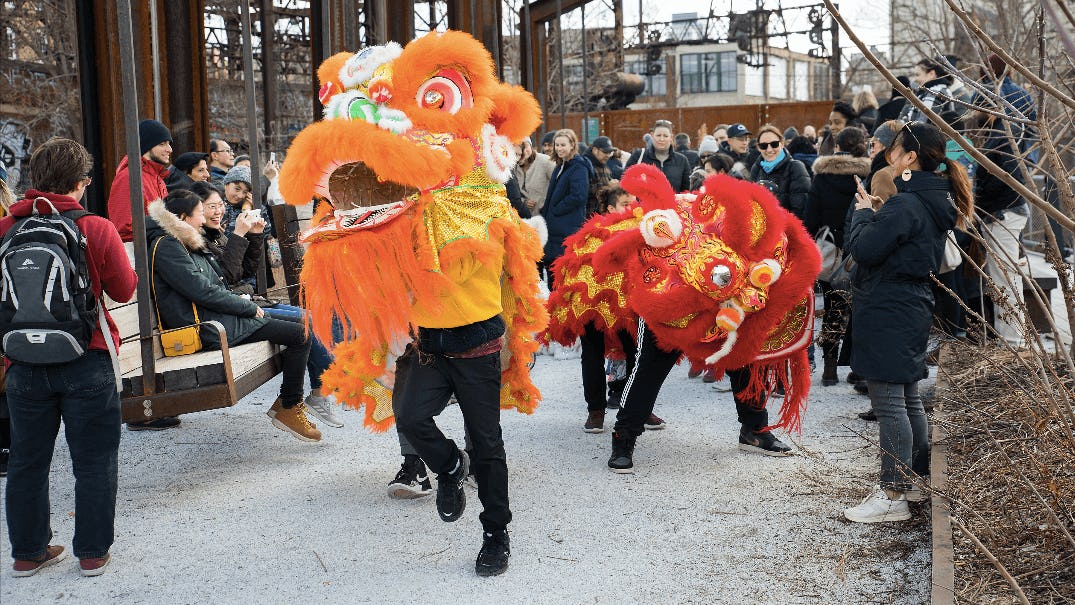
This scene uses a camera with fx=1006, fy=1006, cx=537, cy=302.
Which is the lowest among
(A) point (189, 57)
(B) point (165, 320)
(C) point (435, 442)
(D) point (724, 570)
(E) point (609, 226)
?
(D) point (724, 570)

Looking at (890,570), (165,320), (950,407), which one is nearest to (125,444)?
(165,320)

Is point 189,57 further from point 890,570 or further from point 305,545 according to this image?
point 890,570

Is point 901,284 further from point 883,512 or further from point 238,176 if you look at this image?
point 238,176

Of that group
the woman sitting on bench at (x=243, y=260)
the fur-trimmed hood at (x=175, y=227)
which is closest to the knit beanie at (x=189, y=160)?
the woman sitting on bench at (x=243, y=260)

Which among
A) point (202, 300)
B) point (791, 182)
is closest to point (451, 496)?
point (202, 300)

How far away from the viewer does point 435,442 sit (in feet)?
12.7

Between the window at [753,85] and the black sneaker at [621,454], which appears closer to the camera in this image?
the black sneaker at [621,454]

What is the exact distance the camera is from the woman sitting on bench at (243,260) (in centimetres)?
560

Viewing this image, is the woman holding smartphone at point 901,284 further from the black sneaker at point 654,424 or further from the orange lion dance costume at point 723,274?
the black sneaker at point 654,424

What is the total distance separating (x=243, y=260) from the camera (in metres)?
6.16

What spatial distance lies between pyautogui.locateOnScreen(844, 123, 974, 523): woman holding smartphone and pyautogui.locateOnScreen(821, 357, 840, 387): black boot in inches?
104

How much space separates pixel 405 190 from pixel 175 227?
6.04ft

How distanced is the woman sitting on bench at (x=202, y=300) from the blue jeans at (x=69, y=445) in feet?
3.39

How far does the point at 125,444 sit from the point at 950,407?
14.6 feet
